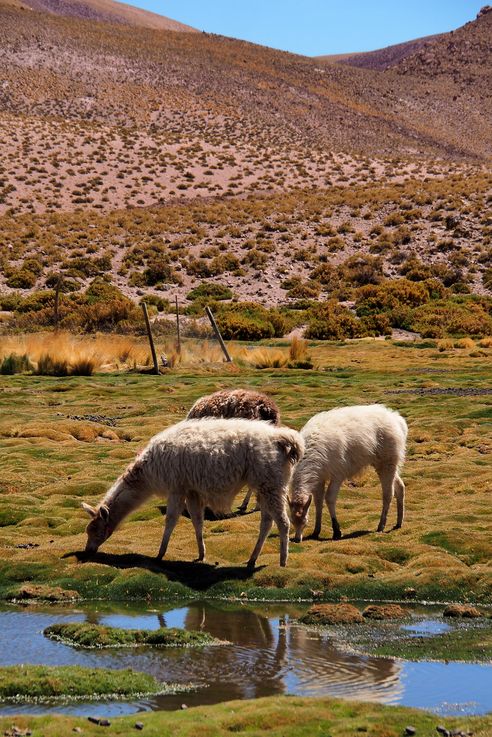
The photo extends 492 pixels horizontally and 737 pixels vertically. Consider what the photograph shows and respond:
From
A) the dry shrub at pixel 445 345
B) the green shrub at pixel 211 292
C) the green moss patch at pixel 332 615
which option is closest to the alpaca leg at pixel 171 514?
the green moss patch at pixel 332 615

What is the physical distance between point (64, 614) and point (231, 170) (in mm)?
85718

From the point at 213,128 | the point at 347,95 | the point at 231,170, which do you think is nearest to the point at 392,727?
the point at 231,170

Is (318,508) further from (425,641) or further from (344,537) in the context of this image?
(425,641)

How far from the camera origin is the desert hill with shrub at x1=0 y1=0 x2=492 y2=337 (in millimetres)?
59562

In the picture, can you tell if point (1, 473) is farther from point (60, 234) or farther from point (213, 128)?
point (213, 128)

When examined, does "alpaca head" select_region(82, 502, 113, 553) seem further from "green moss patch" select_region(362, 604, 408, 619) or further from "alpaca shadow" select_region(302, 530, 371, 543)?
"green moss patch" select_region(362, 604, 408, 619)

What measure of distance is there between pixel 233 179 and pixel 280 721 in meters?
85.8

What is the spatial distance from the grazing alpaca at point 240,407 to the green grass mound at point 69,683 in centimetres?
611

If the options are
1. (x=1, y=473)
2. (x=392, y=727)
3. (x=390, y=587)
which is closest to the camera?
(x=392, y=727)

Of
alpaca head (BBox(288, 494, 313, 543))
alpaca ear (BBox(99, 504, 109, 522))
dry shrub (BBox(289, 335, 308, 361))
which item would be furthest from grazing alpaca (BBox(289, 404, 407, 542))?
dry shrub (BBox(289, 335, 308, 361))

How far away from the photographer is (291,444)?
11.9 metres

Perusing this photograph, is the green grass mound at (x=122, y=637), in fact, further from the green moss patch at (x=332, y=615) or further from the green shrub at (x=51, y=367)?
the green shrub at (x=51, y=367)

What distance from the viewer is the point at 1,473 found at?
54.4 ft

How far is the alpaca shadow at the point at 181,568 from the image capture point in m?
11.7
